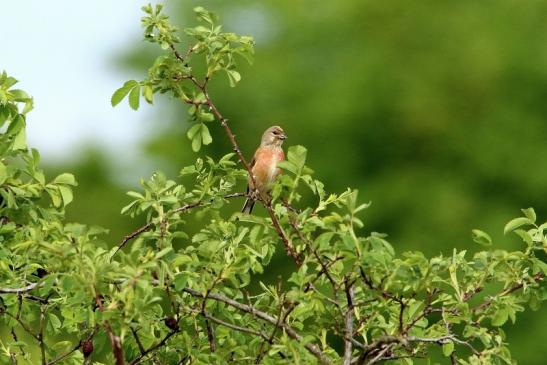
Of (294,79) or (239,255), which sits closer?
(239,255)

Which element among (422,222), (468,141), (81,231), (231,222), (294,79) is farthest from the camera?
(294,79)

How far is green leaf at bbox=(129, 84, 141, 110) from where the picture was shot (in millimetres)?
6070

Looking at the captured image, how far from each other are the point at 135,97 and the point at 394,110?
92.7 feet

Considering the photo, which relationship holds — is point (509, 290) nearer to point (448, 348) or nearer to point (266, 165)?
point (448, 348)

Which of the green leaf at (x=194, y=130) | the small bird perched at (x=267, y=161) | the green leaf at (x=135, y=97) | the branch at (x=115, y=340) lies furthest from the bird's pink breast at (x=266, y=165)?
the branch at (x=115, y=340)

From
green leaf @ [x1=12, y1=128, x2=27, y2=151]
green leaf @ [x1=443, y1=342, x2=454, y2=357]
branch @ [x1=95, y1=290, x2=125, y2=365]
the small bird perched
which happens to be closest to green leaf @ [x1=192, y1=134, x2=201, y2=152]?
green leaf @ [x1=12, y1=128, x2=27, y2=151]

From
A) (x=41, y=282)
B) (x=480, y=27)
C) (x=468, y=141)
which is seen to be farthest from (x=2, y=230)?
(x=480, y=27)

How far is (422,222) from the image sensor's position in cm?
3105

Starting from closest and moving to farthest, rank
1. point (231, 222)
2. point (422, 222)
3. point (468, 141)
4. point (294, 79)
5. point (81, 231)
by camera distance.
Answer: point (81, 231) < point (231, 222) < point (422, 222) < point (468, 141) < point (294, 79)

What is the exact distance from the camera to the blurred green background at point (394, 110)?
104ft

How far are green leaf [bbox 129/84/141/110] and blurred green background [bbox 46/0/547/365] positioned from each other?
23818 millimetres

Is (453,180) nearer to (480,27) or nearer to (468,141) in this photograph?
(468,141)

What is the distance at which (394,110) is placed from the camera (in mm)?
34062

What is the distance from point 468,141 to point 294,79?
5.39 metres
